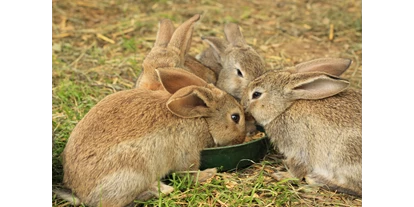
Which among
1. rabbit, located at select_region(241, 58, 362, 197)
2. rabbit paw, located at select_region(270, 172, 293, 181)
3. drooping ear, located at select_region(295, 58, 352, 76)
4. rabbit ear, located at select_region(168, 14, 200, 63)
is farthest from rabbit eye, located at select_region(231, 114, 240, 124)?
rabbit ear, located at select_region(168, 14, 200, 63)

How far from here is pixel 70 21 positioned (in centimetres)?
866

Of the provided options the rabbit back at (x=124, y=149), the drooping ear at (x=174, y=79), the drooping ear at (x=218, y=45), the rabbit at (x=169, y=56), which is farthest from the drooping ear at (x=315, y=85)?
the drooping ear at (x=218, y=45)

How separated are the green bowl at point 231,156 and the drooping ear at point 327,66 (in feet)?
2.50

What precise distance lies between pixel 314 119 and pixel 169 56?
1.65 m

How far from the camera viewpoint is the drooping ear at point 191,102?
14.8ft

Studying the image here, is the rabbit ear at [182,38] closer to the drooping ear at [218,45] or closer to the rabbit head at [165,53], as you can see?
the rabbit head at [165,53]

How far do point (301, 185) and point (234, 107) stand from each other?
87 cm

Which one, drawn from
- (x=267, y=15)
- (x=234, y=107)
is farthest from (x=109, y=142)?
(x=267, y=15)

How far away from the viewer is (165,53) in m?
5.59

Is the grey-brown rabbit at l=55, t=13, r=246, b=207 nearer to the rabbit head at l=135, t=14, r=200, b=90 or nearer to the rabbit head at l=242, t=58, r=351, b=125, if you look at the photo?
the rabbit head at l=242, t=58, r=351, b=125

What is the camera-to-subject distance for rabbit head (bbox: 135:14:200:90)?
5383 millimetres

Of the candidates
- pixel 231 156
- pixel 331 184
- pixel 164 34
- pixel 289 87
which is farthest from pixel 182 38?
pixel 331 184

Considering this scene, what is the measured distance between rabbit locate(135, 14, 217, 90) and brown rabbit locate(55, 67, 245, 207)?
56 centimetres

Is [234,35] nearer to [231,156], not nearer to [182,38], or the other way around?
[182,38]
